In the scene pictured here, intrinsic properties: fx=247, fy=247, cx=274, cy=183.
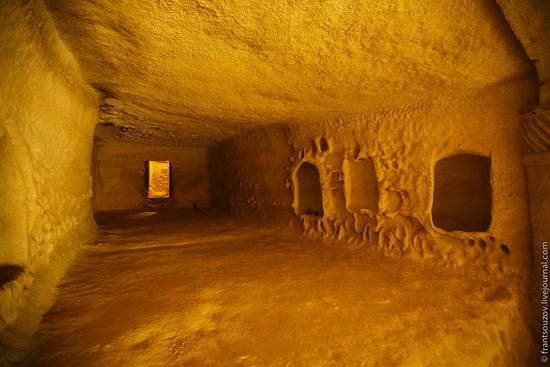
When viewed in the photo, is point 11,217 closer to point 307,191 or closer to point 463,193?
point 307,191

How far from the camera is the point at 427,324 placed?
1746 millimetres

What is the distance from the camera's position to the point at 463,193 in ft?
12.2

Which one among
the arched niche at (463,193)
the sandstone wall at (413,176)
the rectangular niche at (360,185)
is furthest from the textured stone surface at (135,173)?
the arched niche at (463,193)

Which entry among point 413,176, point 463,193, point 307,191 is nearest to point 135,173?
point 307,191

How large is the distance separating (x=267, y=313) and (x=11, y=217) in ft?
5.85

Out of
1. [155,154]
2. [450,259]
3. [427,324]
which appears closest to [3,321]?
[427,324]

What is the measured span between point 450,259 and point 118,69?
385 centimetres

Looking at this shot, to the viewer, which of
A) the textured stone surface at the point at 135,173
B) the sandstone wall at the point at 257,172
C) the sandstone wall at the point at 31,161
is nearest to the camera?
the sandstone wall at the point at 31,161

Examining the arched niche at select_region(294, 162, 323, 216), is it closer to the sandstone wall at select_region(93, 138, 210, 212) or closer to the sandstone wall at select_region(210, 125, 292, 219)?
the sandstone wall at select_region(210, 125, 292, 219)

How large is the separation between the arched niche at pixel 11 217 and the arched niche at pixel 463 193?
4.76 m

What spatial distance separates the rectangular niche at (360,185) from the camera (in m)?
3.31

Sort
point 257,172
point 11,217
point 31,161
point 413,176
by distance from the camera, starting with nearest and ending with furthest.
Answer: point 11,217, point 31,161, point 413,176, point 257,172

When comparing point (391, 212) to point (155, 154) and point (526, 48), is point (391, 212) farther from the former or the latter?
point (155, 154)

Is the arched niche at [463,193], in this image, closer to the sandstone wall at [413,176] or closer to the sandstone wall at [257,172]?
the sandstone wall at [413,176]
